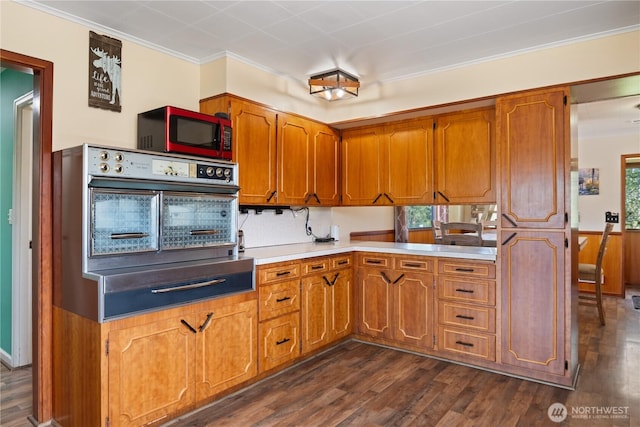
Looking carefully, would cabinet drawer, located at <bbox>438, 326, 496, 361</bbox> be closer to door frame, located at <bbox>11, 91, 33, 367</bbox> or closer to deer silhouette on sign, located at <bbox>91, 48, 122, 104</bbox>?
deer silhouette on sign, located at <bbox>91, 48, 122, 104</bbox>

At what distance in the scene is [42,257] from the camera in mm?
2342

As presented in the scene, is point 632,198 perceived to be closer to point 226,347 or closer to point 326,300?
point 326,300

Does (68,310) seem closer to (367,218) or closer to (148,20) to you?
(148,20)

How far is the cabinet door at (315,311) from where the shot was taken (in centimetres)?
322

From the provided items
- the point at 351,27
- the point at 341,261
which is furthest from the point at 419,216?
the point at 351,27

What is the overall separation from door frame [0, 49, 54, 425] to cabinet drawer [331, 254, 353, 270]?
6.92 ft

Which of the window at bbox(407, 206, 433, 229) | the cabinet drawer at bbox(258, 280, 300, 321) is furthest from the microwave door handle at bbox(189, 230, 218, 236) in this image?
the window at bbox(407, 206, 433, 229)

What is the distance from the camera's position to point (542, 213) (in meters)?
2.90

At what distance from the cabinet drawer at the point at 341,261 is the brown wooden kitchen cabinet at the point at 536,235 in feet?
4.36

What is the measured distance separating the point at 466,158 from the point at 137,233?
2659mm

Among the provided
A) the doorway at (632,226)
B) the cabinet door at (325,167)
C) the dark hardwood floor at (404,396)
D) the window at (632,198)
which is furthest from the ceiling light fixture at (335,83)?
the window at (632,198)

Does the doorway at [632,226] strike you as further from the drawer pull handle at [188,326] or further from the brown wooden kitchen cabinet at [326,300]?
the drawer pull handle at [188,326]

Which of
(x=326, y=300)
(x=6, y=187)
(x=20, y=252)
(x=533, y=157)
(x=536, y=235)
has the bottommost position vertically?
(x=326, y=300)

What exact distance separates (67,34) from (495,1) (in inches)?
105
